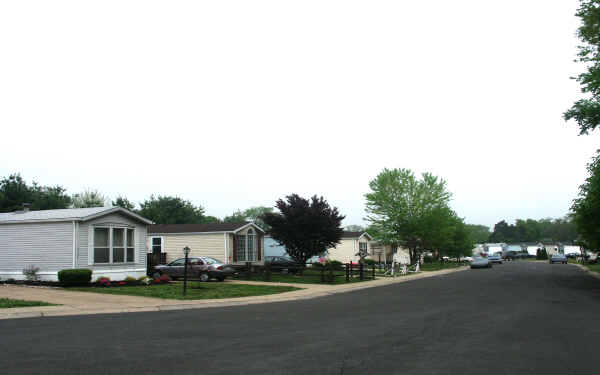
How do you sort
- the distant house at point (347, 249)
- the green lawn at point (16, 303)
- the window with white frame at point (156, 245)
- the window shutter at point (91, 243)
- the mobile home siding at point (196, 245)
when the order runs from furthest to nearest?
the distant house at point (347, 249)
the window with white frame at point (156, 245)
the mobile home siding at point (196, 245)
the window shutter at point (91, 243)
the green lawn at point (16, 303)

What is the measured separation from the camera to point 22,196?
178ft

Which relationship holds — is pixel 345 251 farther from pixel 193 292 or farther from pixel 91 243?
pixel 193 292

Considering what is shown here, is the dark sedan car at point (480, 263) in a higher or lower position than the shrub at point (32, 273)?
lower

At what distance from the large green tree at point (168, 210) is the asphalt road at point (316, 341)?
59.1 metres

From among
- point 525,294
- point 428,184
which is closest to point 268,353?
point 525,294

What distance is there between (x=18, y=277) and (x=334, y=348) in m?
20.7

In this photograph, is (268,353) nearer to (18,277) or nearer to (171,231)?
(18,277)

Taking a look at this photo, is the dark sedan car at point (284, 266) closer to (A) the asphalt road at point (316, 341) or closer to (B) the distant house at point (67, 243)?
(B) the distant house at point (67, 243)

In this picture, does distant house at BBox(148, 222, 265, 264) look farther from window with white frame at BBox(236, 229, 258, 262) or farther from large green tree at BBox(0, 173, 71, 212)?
large green tree at BBox(0, 173, 71, 212)

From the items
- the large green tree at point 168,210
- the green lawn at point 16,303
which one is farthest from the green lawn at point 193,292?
the large green tree at point 168,210

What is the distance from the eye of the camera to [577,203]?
2795 cm

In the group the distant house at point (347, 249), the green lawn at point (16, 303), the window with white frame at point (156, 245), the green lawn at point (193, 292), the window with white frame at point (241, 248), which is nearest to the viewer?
the green lawn at point (16, 303)

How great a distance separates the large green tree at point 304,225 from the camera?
35125 mm

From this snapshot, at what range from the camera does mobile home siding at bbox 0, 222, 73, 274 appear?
23406mm
